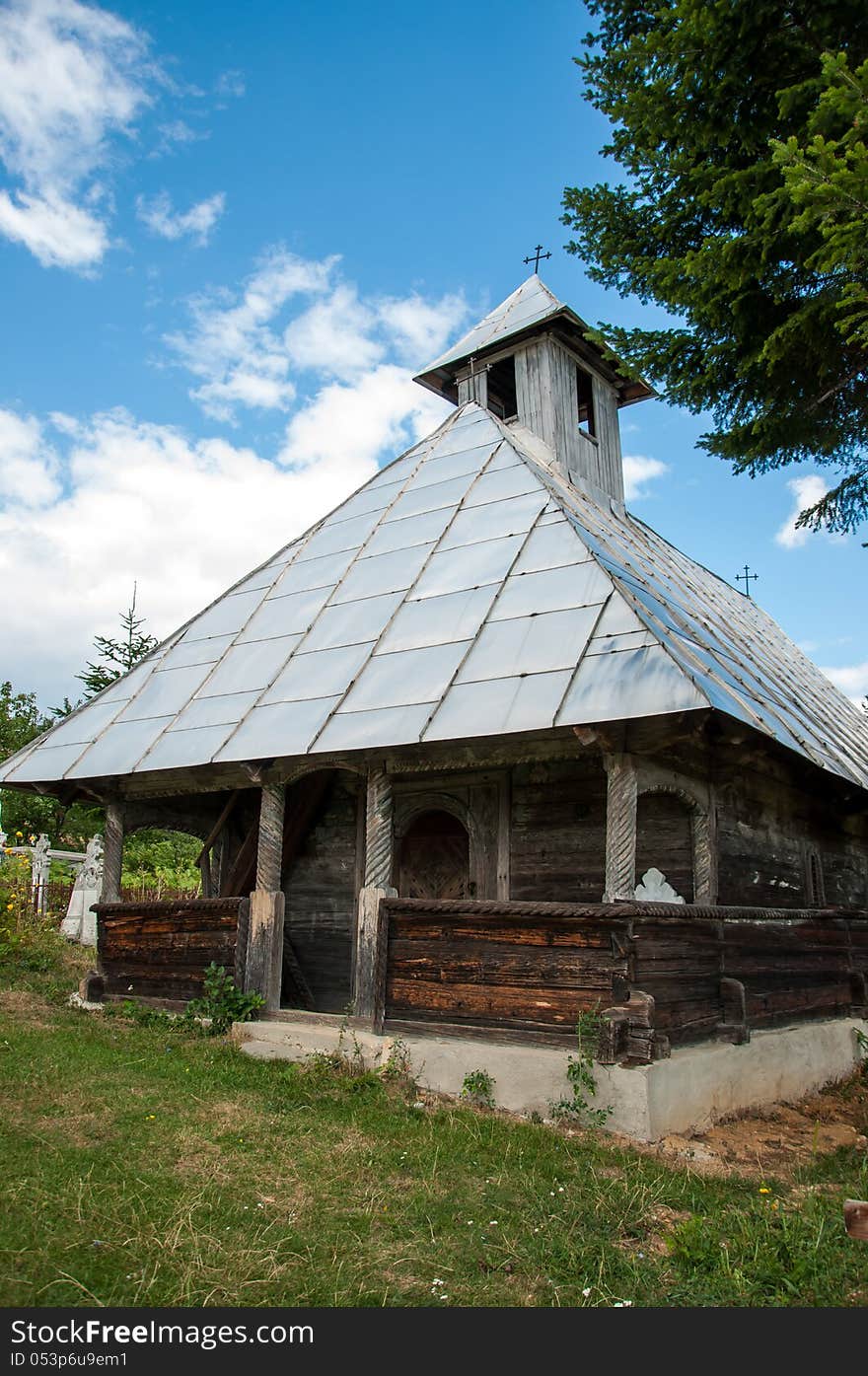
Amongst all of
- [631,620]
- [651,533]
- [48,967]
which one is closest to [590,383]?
[651,533]

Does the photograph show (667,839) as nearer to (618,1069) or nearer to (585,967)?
(585,967)

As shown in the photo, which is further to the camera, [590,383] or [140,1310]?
[590,383]

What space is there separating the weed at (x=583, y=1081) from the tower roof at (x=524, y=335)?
10603 millimetres

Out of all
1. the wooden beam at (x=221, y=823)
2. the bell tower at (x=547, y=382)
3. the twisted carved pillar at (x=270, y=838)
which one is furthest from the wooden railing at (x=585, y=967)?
the bell tower at (x=547, y=382)

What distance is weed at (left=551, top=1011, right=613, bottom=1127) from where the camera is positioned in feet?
21.0

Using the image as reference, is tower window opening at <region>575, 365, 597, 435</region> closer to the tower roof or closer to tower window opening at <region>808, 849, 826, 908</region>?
the tower roof

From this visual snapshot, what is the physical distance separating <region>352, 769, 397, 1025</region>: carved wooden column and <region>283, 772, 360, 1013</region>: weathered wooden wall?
7.32 feet

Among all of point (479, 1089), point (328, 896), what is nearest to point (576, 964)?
point (479, 1089)

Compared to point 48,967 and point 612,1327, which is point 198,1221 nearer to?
point 612,1327

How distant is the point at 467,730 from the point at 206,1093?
3252 millimetres

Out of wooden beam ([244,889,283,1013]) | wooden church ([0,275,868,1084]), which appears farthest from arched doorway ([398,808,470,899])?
wooden beam ([244,889,283,1013])

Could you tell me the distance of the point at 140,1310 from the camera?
340 centimetres

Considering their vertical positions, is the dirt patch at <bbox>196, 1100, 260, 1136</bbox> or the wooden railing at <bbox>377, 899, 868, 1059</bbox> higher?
the wooden railing at <bbox>377, 899, 868, 1059</bbox>

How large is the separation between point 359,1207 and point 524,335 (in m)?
12.8
